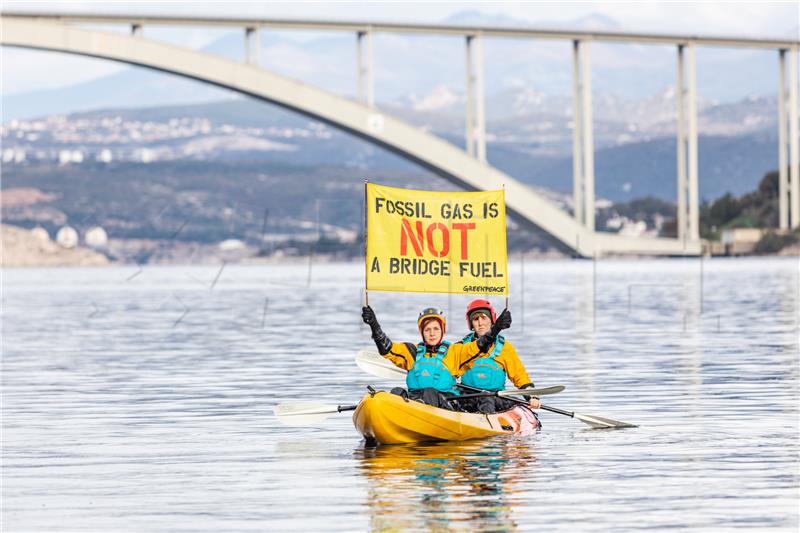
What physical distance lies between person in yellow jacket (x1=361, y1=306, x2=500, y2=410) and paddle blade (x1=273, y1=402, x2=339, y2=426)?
179cm

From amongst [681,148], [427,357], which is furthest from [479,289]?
[681,148]

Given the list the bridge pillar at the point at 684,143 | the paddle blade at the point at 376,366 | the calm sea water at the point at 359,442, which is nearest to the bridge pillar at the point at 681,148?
the bridge pillar at the point at 684,143

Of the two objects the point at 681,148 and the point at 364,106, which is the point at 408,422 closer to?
the point at 364,106

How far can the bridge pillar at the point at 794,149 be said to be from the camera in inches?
3944

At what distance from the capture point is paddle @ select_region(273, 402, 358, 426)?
62.1 ft

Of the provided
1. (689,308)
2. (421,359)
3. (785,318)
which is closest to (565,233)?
(689,308)

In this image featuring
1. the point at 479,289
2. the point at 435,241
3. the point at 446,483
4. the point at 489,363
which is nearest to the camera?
the point at 446,483

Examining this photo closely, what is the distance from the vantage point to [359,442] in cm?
1770

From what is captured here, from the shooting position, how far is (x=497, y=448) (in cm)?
1686

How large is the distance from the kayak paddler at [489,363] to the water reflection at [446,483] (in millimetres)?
573

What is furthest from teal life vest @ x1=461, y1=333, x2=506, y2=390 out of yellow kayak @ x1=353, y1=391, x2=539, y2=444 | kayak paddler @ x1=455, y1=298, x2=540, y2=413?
yellow kayak @ x1=353, y1=391, x2=539, y2=444

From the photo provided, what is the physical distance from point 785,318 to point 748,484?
28.7m

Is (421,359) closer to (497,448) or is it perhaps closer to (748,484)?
(497,448)

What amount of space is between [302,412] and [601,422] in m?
3.21
